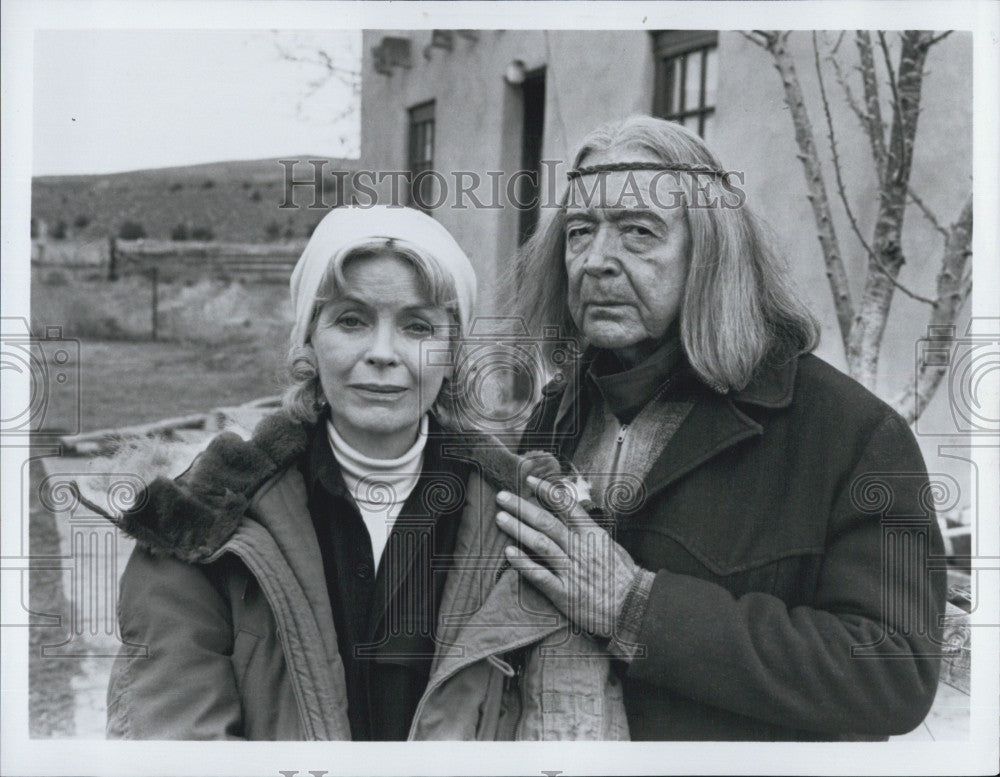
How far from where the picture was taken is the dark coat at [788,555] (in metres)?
2.42

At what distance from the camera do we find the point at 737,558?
244 cm

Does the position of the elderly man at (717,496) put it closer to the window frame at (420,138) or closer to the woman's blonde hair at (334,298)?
the woman's blonde hair at (334,298)

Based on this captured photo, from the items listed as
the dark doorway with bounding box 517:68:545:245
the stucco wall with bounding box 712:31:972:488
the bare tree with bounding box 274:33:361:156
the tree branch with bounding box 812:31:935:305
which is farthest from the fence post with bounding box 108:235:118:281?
the tree branch with bounding box 812:31:935:305

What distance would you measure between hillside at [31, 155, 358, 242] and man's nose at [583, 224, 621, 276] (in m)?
0.73

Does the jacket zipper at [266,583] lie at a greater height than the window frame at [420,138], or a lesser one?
lesser

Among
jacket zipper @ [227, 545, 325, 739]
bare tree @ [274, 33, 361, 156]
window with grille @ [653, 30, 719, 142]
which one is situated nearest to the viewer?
jacket zipper @ [227, 545, 325, 739]

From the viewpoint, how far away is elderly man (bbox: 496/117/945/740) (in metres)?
2.43

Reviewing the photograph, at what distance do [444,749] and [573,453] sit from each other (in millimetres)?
827

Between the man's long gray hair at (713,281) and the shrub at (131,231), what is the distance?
105 centimetres

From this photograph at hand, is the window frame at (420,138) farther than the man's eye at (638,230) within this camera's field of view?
Yes

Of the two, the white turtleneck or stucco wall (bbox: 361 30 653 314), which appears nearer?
the white turtleneck

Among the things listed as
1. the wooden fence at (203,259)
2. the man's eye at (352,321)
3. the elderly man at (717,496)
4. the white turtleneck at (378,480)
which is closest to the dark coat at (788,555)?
the elderly man at (717,496)

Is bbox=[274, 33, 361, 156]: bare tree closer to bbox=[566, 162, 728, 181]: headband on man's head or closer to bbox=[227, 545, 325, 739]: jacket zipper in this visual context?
bbox=[566, 162, 728, 181]: headband on man's head

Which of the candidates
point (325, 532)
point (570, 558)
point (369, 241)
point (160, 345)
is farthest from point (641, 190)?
point (160, 345)
